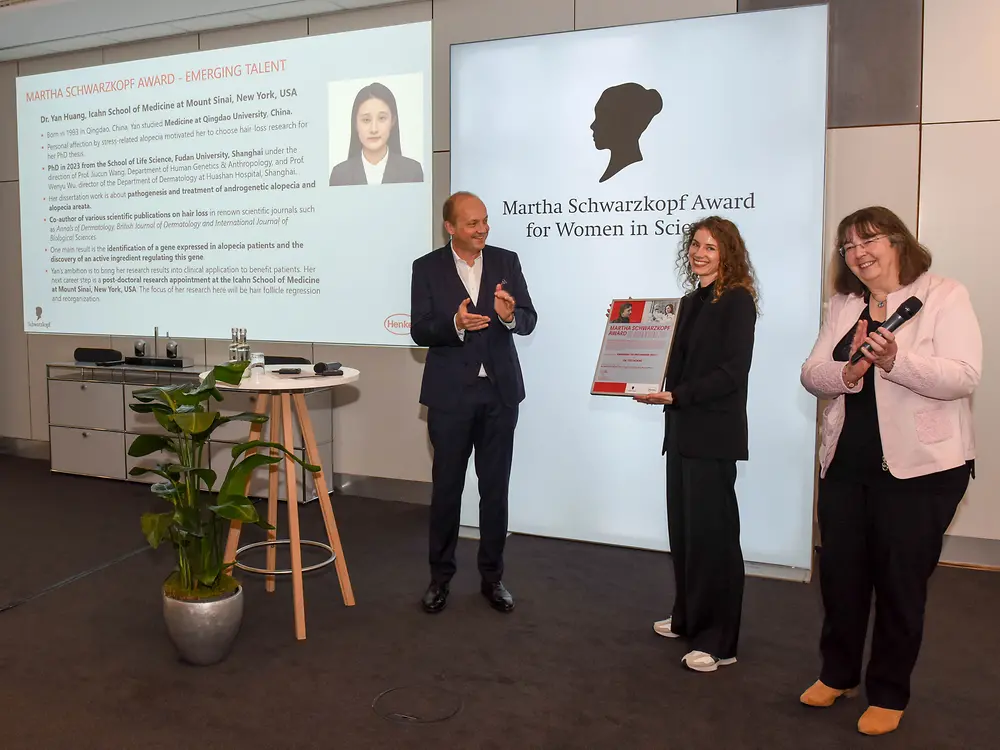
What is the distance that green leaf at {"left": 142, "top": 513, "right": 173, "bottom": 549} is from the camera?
8.54ft

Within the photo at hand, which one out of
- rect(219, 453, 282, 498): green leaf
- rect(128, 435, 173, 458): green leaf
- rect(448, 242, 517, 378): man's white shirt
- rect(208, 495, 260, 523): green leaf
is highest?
rect(448, 242, 517, 378): man's white shirt

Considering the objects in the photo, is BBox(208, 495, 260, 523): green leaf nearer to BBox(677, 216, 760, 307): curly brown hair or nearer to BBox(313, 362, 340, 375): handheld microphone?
BBox(313, 362, 340, 375): handheld microphone

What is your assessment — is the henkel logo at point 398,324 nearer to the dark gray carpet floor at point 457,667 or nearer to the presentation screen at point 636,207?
the presentation screen at point 636,207

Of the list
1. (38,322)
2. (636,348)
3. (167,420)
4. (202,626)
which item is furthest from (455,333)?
(38,322)

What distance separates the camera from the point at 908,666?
229 cm

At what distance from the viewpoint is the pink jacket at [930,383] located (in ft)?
6.91

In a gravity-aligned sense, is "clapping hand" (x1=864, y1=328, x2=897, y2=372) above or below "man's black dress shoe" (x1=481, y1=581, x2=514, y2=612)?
above

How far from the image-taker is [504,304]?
10.1 feet

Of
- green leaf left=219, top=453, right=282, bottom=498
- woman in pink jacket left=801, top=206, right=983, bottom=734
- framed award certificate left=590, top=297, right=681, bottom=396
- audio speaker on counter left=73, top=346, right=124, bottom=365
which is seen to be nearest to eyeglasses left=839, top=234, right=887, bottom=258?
woman in pink jacket left=801, top=206, right=983, bottom=734

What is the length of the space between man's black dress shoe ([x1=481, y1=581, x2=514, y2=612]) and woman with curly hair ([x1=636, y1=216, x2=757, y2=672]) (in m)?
0.77

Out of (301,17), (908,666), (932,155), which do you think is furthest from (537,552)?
(301,17)

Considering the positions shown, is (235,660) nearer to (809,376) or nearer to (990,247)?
(809,376)

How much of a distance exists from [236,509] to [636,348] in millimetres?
1438

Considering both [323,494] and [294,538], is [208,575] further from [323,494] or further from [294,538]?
[323,494]
